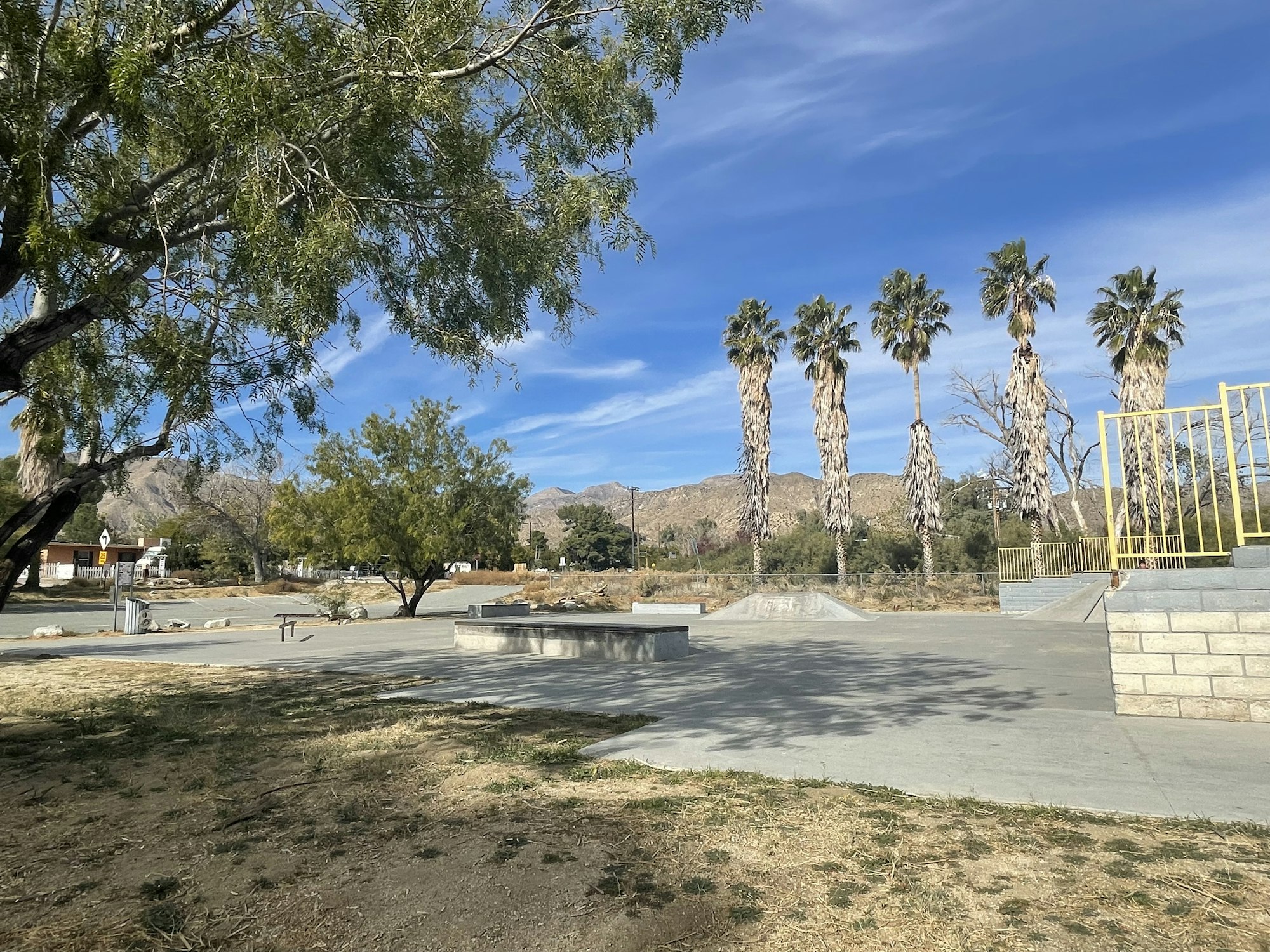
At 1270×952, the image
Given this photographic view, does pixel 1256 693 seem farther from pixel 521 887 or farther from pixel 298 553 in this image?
pixel 298 553

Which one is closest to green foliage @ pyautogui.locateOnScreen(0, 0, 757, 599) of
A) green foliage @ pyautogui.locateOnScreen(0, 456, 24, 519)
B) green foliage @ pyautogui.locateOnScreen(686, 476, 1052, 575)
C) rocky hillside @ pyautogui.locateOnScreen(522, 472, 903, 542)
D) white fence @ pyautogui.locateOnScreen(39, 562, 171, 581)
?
green foliage @ pyautogui.locateOnScreen(0, 456, 24, 519)

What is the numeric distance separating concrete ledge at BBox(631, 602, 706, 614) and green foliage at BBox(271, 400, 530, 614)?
6545 mm

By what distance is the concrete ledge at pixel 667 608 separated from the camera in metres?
27.2

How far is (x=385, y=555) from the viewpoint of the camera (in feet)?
78.0

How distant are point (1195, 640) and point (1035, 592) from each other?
63.4 feet

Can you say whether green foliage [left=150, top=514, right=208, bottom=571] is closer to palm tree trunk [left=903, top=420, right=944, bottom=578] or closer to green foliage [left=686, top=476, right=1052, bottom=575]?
green foliage [left=686, top=476, right=1052, bottom=575]

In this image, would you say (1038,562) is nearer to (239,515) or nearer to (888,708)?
(888,708)

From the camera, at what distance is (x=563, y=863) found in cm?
361

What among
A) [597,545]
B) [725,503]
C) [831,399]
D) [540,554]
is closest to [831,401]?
[831,399]

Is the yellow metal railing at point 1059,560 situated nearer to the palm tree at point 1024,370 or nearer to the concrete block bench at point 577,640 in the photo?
the palm tree at point 1024,370

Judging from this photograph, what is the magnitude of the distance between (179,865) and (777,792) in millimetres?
3293

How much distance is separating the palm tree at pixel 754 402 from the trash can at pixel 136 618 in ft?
76.7

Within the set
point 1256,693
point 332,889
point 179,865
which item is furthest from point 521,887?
point 1256,693

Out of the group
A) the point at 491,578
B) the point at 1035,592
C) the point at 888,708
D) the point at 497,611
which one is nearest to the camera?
the point at 888,708
